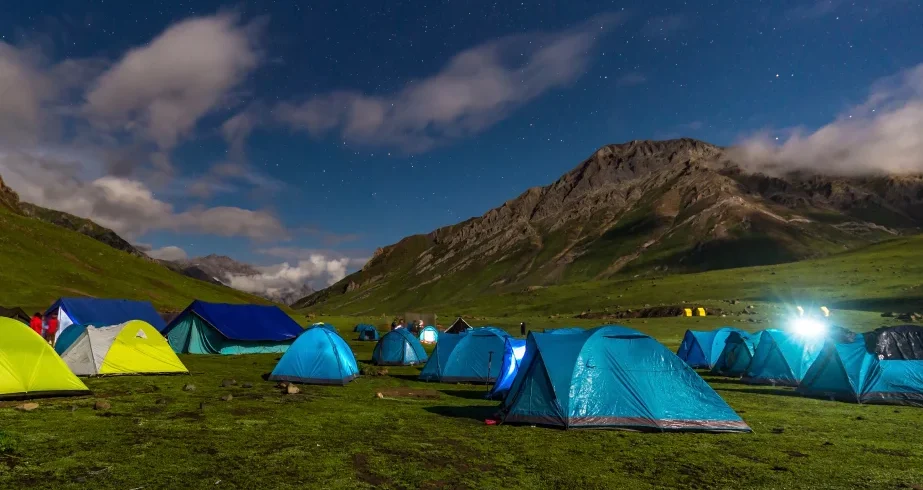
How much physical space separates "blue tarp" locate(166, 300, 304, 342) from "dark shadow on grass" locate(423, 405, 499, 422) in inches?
1129

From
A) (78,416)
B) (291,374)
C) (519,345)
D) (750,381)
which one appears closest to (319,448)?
(78,416)

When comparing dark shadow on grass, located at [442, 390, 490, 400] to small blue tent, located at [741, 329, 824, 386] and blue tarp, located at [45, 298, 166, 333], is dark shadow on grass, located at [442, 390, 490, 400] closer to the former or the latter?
small blue tent, located at [741, 329, 824, 386]

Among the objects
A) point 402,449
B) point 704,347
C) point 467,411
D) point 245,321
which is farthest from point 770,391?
point 245,321

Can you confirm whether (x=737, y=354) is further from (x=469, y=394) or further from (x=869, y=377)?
(x=469, y=394)

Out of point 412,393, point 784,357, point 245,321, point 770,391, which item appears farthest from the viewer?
point 245,321

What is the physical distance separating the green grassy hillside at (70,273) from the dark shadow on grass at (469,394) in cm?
7090

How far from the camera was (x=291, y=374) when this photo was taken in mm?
25109

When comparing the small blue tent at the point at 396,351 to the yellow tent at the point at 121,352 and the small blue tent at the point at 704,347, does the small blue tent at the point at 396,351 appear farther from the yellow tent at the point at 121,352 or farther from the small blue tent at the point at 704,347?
the small blue tent at the point at 704,347

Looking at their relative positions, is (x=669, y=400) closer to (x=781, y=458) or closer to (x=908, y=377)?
(x=781, y=458)

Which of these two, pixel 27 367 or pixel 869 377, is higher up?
pixel 27 367

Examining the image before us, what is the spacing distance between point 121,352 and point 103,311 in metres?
26.8

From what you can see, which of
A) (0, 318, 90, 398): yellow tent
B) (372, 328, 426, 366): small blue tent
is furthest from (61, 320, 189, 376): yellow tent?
(372, 328, 426, 366): small blue tent

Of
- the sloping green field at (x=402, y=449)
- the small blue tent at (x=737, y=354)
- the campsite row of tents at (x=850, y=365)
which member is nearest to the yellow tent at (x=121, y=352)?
the sloping green field at (x=402, y=449)

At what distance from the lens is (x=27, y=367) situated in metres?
17.3
